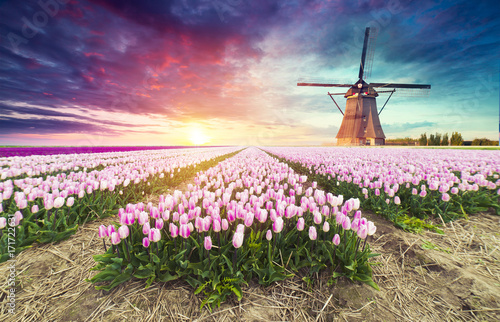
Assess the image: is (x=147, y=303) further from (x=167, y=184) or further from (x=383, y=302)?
(x=167, y=184)

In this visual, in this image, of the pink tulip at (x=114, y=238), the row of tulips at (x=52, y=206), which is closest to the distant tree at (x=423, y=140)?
the row of tulips at (x=52, y=206)

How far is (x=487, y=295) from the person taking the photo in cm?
220

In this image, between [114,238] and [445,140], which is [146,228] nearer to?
[114,238]

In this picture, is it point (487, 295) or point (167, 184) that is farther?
point (167, 184)

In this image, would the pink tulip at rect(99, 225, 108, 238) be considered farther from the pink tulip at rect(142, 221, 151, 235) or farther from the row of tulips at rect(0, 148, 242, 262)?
the row of tulips at rect(0, 148, 242, 262)

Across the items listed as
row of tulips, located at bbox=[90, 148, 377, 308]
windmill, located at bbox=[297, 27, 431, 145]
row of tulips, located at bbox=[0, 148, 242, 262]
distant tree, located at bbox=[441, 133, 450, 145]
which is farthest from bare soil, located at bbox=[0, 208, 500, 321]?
distant tree, located at bbox=[441, 133, 450, 145]

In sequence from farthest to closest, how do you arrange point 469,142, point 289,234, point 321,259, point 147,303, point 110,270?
1. point 469,142
2. point 289,234
3. point 321,259
4. point 110,270
5. point 147,303

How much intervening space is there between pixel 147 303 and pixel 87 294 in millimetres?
768

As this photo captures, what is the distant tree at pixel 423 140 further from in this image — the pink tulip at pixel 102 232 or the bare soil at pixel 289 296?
the pink tulip at pixel 102 232

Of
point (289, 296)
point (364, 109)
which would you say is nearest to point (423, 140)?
point (364, 109)

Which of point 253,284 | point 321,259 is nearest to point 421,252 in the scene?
point 321,259

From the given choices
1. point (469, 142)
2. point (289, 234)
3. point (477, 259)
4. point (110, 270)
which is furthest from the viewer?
point (469, 142)

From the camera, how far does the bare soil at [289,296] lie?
2.04 m

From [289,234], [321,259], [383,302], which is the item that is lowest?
[383,302]
